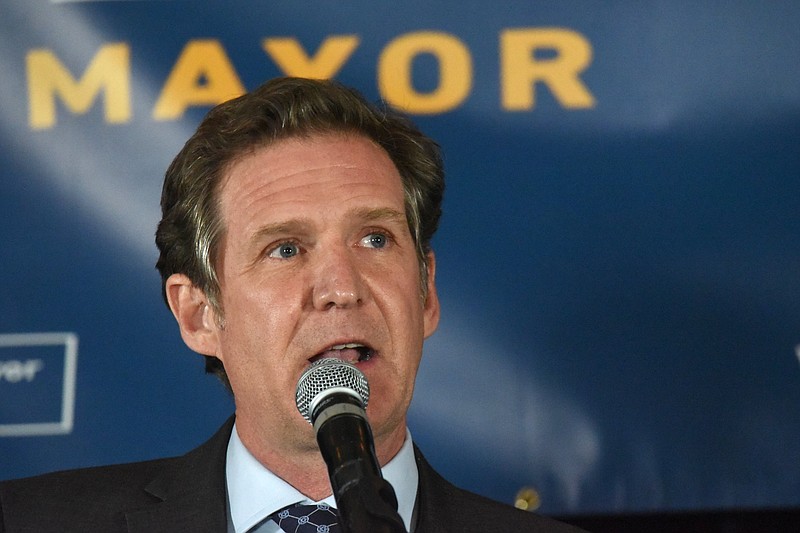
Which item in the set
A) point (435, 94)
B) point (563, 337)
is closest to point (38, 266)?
point (435, 94)

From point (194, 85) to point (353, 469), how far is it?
1700 mm

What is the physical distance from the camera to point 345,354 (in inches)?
74.1

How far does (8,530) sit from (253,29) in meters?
1.30

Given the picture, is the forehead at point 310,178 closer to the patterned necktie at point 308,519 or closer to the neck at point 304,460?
the neck at point 304,460

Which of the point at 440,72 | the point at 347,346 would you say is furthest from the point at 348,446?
the point at 440,72

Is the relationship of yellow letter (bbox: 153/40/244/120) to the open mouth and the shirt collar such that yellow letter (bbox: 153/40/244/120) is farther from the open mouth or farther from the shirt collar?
the open mouth

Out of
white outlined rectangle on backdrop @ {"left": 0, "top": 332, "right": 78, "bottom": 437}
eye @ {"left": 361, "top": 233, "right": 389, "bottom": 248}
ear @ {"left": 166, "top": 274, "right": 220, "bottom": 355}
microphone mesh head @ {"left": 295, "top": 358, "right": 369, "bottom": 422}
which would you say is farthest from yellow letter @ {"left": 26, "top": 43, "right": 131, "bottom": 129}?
microphone mesh head @ {"left": 295, "top": 358, "right": 369, "bottom": 422}

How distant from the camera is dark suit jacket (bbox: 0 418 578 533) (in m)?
2.00

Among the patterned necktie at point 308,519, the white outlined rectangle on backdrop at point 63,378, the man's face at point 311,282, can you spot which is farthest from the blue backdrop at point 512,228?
the patterned necktie at point 308,519

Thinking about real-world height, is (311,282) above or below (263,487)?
above

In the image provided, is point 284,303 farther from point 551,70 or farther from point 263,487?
point 551,70

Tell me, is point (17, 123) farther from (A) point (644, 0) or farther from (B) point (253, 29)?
(A) point (644, 0)

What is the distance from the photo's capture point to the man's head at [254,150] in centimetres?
214

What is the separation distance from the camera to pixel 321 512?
1948 mm
